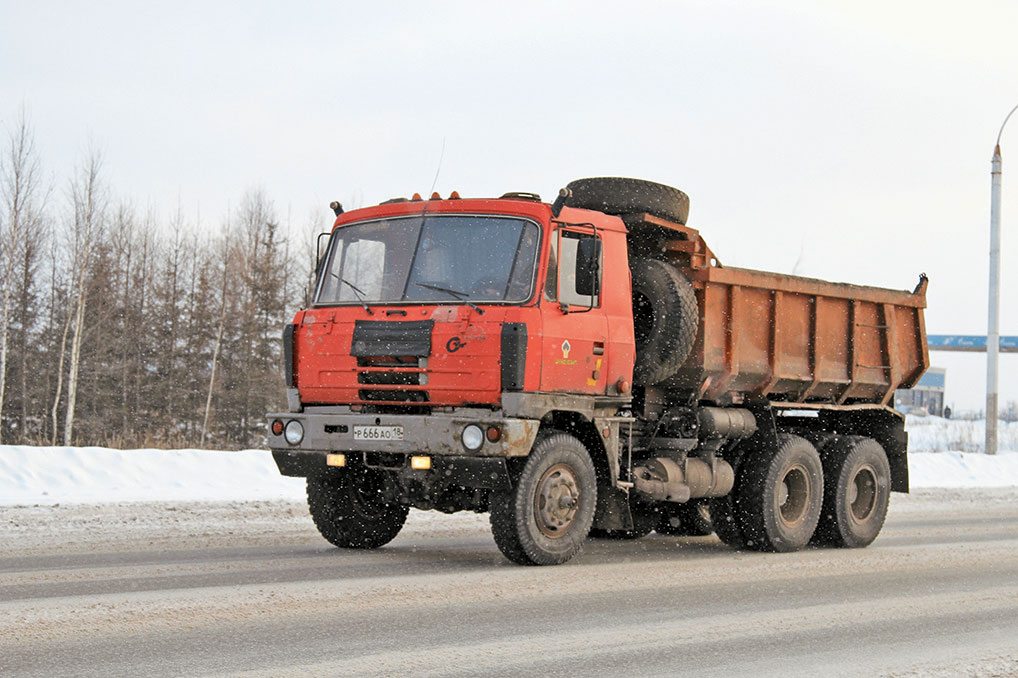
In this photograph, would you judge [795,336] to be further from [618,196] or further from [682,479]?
[618,196]

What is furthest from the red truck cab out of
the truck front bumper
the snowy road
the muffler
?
the snowy road

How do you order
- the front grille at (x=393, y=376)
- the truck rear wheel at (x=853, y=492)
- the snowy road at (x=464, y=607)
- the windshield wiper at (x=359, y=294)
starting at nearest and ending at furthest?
the snowy road at (x=464, y=607), the front grille at (x=393, y=376), the windshield wiper at (x=359, y=294), the truck rear wheel at (x=853, y=492)

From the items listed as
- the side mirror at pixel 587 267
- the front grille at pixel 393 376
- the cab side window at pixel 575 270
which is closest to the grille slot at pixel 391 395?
the front grille at pixel 393 376

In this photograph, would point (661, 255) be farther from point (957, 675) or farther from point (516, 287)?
point (957, 675)

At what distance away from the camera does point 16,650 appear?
564cm

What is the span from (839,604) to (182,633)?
170 inches

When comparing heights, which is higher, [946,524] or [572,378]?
[572,378]

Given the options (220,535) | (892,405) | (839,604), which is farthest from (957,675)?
(892,405)

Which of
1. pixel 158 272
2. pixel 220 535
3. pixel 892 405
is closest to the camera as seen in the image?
pixel 220 535

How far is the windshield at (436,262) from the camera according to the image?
364 inches

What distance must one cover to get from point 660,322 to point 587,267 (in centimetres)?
156

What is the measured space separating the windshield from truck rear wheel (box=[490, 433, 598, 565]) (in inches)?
50.9

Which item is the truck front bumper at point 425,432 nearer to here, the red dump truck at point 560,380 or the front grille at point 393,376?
the red dump truck at point 560,380

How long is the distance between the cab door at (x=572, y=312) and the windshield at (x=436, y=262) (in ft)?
0.81
